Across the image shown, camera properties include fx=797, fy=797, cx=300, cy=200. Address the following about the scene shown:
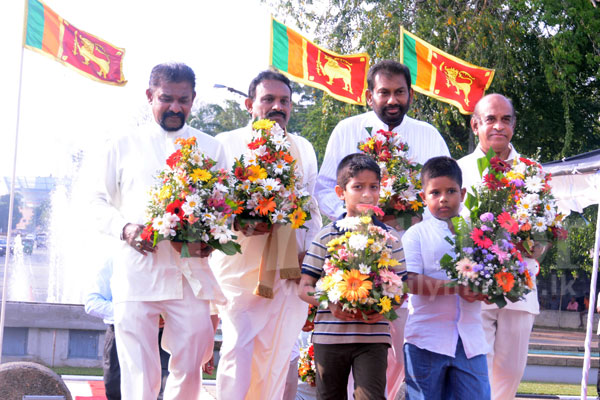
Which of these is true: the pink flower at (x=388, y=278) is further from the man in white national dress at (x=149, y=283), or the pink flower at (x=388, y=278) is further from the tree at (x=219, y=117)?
the tree at (x=219, y=117)

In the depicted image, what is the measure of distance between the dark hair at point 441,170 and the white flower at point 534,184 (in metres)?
0.58

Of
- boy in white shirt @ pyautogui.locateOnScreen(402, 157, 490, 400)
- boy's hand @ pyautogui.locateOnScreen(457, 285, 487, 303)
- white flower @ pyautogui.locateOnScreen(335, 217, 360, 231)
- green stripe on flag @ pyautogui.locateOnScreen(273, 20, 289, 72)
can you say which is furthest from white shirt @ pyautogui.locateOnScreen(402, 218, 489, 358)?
green stripe on flag @ pyautogui.locateOnScreen(273, 20, 289, 72)

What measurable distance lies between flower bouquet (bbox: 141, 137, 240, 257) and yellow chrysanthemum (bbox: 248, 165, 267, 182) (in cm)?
27

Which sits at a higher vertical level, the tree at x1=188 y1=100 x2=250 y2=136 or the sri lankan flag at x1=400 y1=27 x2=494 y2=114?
the tree at x1=188 y1=100 x2=250 y2=136

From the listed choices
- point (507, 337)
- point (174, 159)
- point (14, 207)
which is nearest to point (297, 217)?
point (174, 159)

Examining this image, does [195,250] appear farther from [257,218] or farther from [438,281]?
[438,281]

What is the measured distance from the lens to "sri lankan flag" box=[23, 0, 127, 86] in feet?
30.1

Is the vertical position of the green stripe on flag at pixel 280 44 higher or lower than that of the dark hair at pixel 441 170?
higher

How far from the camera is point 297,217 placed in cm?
527

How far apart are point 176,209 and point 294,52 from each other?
7.32 metres

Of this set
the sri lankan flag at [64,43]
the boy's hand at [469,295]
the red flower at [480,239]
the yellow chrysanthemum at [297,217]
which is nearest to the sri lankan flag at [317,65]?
the sri lankan flag at [64,43]

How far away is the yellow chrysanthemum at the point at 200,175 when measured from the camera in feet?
16.0

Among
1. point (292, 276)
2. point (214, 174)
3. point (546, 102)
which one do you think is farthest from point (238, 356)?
point (546, 102)

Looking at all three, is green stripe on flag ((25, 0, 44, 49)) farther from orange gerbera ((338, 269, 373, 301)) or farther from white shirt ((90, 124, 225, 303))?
orange gerbera ((338, 269, 373, 301))
